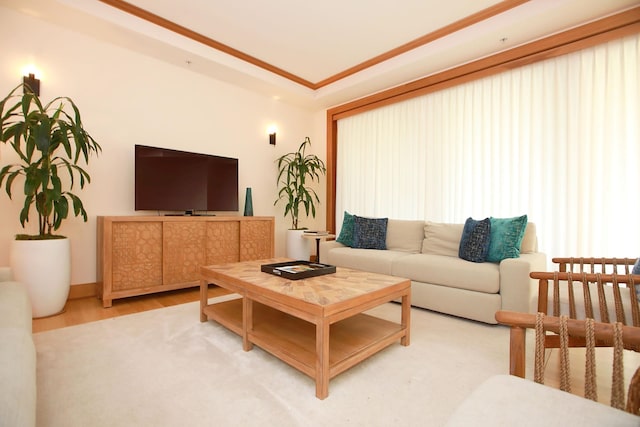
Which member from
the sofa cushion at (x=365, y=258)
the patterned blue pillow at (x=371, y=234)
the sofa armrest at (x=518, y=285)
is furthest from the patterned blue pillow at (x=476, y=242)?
the patterned blue pillow at (x=371, y=234)

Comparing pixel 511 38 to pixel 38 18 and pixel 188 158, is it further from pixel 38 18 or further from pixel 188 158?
pixel 38 18

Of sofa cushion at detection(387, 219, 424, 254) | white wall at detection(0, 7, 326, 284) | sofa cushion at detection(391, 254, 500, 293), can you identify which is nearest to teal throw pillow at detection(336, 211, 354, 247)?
sofa cushion at detection(387, 219, 424, 254)

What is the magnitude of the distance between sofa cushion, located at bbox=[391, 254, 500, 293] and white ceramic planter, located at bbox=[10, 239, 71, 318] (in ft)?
9.45

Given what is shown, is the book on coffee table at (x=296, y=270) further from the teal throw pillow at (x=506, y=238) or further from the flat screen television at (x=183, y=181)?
the flat screen television at (x=183, y=181)

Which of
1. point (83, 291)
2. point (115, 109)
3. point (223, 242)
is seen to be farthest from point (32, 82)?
point (223, 242)

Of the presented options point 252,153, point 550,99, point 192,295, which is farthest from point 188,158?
point 550,99

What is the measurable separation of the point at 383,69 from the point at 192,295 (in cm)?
340

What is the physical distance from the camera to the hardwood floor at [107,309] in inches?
94.7

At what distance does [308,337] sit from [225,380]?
0.50 meters

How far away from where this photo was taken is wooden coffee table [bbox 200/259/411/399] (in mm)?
1521

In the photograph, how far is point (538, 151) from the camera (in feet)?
10.1

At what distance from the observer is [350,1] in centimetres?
275

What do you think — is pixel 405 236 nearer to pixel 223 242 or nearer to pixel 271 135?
pixel 223 242

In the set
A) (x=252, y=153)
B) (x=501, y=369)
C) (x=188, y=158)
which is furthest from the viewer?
(x=252, y=153)
